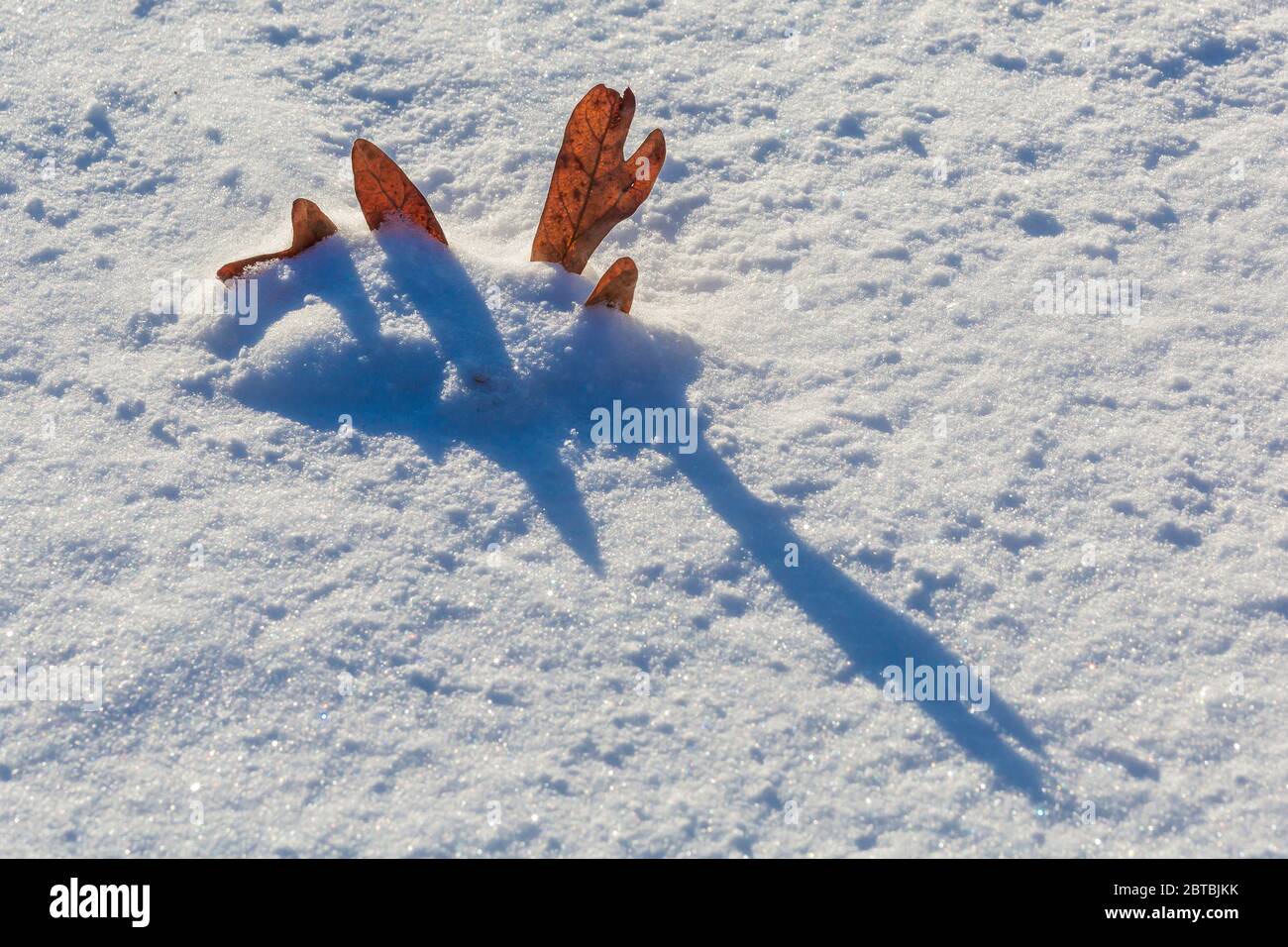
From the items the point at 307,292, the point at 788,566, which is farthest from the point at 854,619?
the point at 307,292

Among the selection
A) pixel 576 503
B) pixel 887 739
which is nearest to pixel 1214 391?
pixel 887 739

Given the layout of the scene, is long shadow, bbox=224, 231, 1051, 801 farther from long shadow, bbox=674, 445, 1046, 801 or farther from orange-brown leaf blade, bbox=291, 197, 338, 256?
orange-brown leaf blade, bbox=291, 197, 338, 256

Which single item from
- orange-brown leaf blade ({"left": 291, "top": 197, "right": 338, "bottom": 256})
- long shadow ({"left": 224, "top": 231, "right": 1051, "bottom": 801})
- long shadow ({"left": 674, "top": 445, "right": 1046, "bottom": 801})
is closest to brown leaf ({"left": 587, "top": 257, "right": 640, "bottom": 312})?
long shadow ({"left": 224, "top": 231, "right": 1051, "bottom": 801})

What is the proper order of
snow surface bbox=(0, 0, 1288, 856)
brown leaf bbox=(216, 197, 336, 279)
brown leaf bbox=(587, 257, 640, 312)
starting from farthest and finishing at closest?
1. brown leaf bbox=(216, 197, 336, 279)
2. brown leaf bbox=(587, 257, 640, 312)
3. snow surface bbox=(0, 0, 1288, 856)

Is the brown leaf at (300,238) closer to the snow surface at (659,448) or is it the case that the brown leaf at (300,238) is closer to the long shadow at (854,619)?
the snow surface at (659,448)

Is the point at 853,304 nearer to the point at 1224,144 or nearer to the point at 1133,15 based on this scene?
the point at 1224,144

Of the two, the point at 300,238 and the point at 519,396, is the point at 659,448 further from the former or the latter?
the point at 300,238
